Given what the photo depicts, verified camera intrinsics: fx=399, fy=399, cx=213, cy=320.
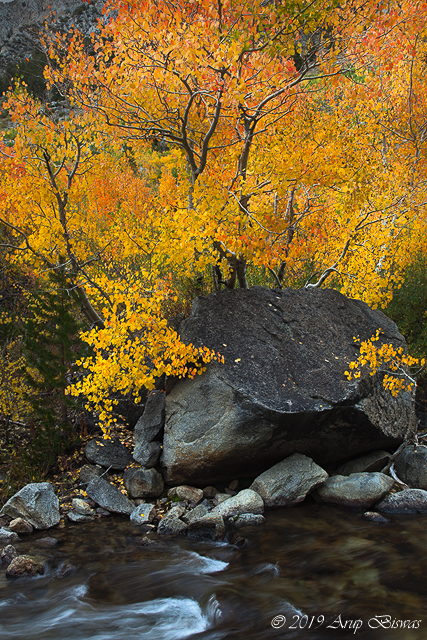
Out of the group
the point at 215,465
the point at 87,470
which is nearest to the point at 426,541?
the point at 215,465

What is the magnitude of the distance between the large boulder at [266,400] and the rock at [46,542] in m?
1.83

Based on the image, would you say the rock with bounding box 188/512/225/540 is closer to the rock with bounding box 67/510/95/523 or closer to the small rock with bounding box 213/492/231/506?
the small rock with bounding box 213/492/231/506

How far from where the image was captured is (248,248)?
6355 mm

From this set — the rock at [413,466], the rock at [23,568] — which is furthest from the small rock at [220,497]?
the rock at [413,466]

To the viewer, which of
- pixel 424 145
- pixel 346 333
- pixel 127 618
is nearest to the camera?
pixel 127 618

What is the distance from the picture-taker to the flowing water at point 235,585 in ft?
12.0

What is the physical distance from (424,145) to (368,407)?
1132cm

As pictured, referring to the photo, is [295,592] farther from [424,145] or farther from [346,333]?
[424,145]

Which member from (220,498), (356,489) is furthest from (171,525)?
(356,489)

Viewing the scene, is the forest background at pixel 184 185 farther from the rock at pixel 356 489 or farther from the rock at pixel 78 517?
the rock at pixel 356 489

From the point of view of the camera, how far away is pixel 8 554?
4867 mm

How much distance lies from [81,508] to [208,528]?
198 cm

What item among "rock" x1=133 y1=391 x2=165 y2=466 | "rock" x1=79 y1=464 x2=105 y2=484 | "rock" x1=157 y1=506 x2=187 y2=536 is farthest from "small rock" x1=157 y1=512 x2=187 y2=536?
"rock" x1=79 y1=464 x2=105 y2=484

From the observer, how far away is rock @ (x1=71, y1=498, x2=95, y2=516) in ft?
19.4
